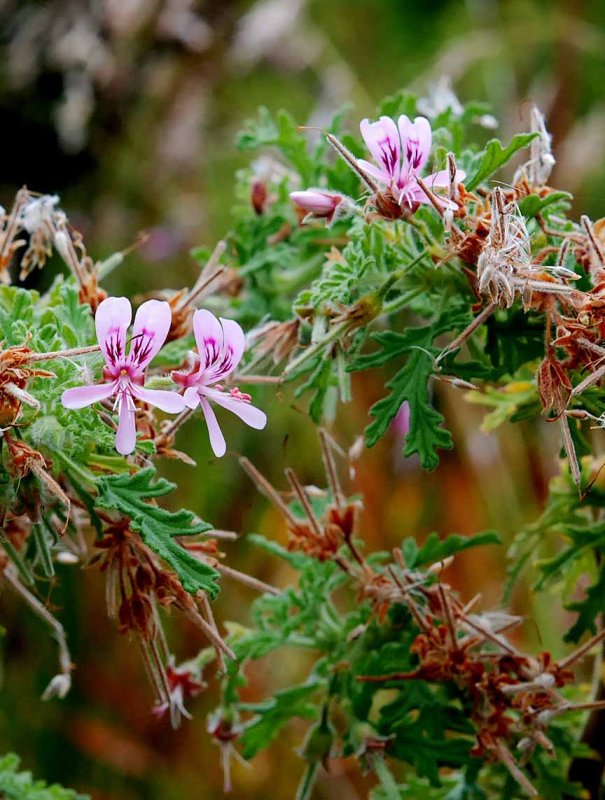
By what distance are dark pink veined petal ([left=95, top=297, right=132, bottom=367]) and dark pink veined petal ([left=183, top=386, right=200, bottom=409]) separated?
34 millimetres

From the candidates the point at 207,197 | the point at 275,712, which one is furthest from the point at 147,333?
the point at 207,197

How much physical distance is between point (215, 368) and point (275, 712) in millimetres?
281

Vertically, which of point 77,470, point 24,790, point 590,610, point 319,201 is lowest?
point 24,790

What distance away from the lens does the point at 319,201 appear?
527mm

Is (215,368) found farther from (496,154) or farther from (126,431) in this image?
(496,154)

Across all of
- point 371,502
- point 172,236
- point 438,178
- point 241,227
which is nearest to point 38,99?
point 172,236

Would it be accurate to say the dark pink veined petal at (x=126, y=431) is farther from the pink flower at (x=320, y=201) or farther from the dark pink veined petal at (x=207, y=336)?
the pink flower at (x=320, y=201)

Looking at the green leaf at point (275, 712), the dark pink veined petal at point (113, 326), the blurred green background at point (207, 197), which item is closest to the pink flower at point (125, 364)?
the dark pink veined petal at point (113, 326)

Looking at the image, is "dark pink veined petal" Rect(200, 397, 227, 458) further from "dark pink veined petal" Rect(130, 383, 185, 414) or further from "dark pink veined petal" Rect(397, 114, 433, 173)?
"dark pink veined petal" Rect(397, 114, 433, 173)

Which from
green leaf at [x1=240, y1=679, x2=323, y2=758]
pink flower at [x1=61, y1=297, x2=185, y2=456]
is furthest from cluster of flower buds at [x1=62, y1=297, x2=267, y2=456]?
green leaf at [x1=240, y1=679, x2=323, y2=758]

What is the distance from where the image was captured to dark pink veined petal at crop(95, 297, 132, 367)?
0.45 m

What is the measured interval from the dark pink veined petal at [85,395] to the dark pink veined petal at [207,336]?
0.15 feet

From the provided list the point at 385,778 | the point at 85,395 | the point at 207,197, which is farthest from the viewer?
the point at 207,197

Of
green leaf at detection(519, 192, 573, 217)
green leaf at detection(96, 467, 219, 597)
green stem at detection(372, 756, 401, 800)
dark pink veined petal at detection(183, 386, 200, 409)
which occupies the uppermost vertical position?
green leaf at detection(519, 192, 573, 217)
